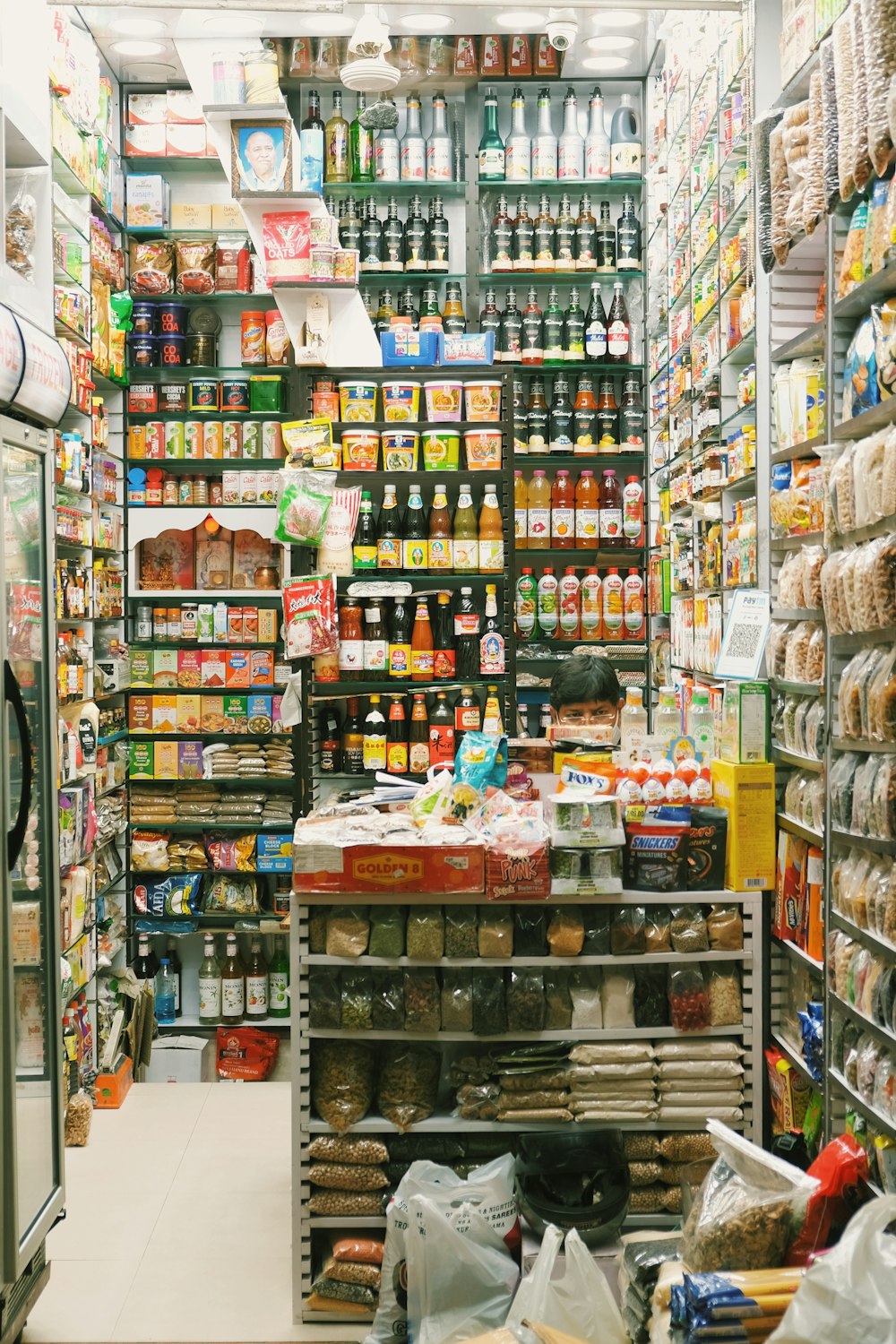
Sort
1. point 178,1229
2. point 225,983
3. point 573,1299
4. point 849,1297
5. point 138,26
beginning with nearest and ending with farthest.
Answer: point 849,1297
point 573,1299
point 178,1229
point 138,26
point 225,983

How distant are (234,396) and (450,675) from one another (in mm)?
1933

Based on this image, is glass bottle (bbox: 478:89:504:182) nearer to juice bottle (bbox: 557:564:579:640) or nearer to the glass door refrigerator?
juice bottle (bbox: 557:564:579:640)

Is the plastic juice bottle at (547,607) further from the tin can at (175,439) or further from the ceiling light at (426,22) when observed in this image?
the ceiling light at (426,22)

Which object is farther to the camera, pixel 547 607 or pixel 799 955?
pixel 547 607

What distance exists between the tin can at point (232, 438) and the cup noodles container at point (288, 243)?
3.38 feet

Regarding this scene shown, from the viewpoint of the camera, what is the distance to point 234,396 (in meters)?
6.15

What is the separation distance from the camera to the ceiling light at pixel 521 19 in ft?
18.5

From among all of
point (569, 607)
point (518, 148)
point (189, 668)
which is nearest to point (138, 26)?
point (518, 148)

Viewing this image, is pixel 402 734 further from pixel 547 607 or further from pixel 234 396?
pixel 234 396

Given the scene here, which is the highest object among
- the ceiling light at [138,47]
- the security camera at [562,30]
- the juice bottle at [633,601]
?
the ceiling light at [138,47]

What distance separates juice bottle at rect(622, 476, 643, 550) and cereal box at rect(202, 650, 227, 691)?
1.99m

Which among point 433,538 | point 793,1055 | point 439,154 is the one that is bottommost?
point 793,1055

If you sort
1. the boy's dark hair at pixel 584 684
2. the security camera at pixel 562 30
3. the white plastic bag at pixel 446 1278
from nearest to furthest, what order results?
1. the white plastic bag at pixel 446 1278
2. the boy's dark hair at pixel 584 684
3. the security camera at pixel 562 30

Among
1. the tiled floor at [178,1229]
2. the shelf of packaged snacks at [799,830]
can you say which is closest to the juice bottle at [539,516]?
the tiled floor at [178,1229]
